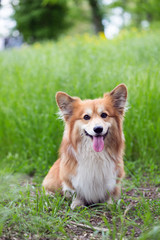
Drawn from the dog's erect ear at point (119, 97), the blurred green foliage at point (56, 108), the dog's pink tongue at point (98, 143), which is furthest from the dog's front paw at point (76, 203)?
the blurred green foliage at point (56, 108)

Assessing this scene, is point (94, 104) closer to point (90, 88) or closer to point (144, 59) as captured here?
point (90, 88)

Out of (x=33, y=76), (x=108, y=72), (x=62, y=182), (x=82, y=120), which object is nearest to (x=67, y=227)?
(x=62, y=182)

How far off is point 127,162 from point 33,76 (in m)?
2.65

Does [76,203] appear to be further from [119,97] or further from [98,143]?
[119,97]

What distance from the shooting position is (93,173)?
311cm

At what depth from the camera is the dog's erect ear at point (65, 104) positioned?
3162mm

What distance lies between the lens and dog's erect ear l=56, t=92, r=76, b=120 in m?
3.16

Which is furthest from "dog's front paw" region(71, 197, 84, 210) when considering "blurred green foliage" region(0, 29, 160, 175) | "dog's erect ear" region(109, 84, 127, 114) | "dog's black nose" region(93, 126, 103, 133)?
"blurred green foliage" region(0, 29, 160, 175)

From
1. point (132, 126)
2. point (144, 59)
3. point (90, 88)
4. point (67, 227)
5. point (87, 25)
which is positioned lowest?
point (67, 227)

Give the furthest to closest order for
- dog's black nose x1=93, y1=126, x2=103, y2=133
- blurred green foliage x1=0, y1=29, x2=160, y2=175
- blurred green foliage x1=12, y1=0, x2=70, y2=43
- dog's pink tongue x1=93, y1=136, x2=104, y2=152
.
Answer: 1. blurred green foliage x1=12, y1=0, x2=70, y2=43
2. blurred green foliage x1=0, y1=29, x2=160, y2=175
3. dog's pink tongue x1=93, y1=136, x2=104, y2=152
4. dog's black nose x1=93, y1=126, x2=103, y2=133

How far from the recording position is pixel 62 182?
3287 mm

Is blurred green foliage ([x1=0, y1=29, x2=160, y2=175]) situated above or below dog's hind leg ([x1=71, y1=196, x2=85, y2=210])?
above

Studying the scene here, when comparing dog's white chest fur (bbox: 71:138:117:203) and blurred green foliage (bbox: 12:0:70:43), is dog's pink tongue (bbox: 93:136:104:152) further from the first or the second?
blurred green foliage (bbox: 12:0:70:43)

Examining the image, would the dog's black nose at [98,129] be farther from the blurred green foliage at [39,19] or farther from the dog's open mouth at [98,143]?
the blurred green foliage at [39,19]
